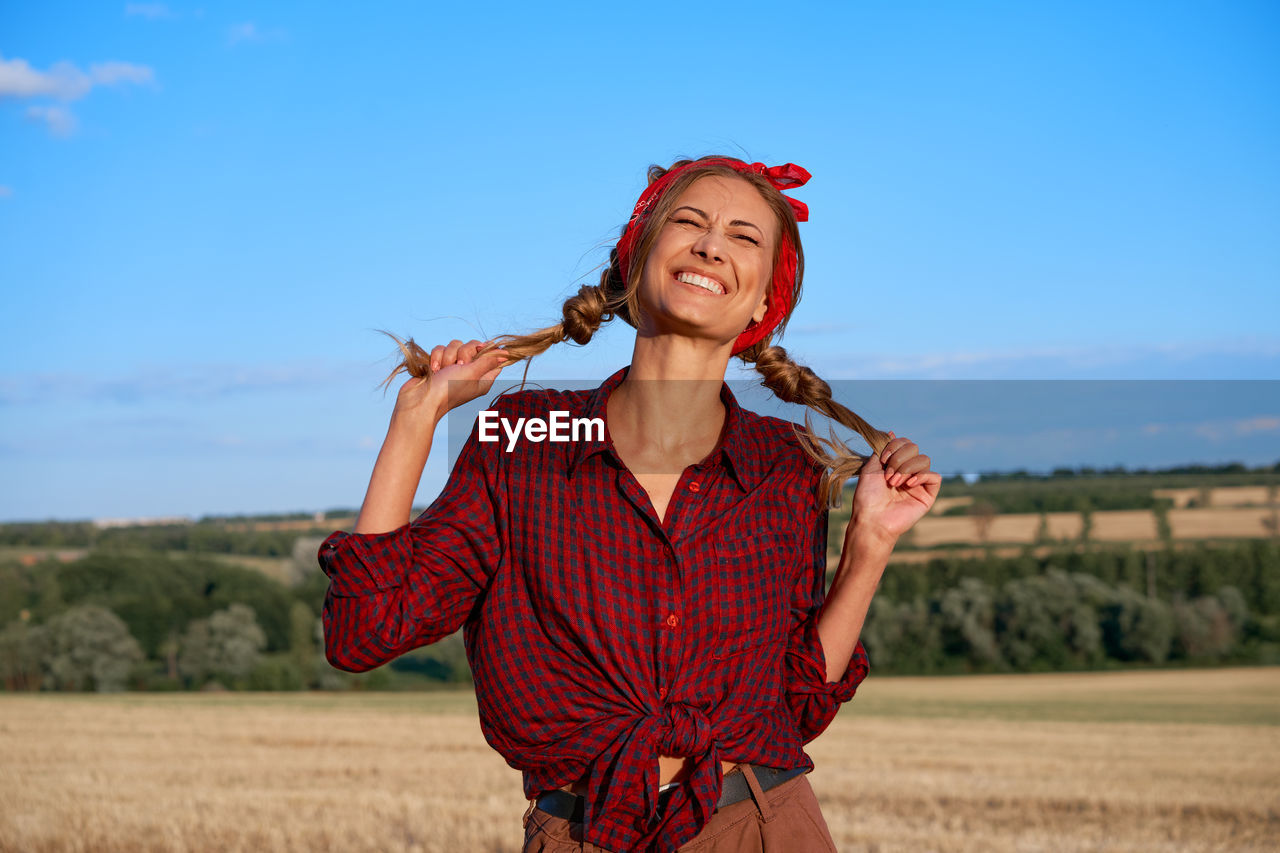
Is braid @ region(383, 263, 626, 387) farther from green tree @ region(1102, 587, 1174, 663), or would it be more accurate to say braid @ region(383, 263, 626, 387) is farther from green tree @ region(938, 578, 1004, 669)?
green tree @ region(1102, 587, 1174, 663)

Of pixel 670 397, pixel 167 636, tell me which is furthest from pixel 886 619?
pixel 670 397

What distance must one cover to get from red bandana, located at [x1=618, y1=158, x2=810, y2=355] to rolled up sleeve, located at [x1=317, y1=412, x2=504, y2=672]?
0.64 m

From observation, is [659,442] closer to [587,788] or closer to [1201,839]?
[587,788]

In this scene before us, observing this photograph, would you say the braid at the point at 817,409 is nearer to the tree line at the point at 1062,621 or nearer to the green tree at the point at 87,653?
the green tree at the point at 87,653

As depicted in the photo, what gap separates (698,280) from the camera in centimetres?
261

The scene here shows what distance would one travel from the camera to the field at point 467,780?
9930mm

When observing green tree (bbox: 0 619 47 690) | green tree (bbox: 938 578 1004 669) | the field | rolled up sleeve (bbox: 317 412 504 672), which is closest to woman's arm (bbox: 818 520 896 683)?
rolled up sleeve (bbox: 317 412 504 672)

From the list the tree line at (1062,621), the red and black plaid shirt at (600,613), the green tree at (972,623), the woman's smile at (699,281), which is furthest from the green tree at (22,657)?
the woman's smile at (699,281)

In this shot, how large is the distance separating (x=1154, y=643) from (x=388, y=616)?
47.8 m

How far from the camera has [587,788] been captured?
7.69 feet

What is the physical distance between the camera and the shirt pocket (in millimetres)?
2479

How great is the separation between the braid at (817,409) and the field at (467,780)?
7135mm

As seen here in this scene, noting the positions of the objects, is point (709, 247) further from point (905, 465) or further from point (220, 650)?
point (220, 650)

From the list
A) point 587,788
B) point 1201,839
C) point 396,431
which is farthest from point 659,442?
point 1201,839
